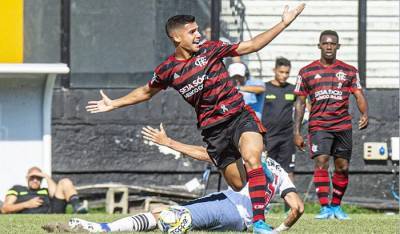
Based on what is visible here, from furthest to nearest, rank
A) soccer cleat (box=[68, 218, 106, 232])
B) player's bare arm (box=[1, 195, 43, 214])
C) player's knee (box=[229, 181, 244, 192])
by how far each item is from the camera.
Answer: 1. player's bare arm (box=[1, 195, 43, 214])
2. player's knee (box=[229, 181, 244, 192])
3. soccer cleat (box=[68, 218, 106, 232])

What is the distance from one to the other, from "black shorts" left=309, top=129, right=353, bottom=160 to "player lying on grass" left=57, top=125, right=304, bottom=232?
3961 mm

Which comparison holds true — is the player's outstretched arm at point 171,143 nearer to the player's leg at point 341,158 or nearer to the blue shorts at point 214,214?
the blue shorts at point 214,214

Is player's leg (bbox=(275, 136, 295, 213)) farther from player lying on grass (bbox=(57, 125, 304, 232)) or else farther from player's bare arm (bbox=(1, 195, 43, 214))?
player lying on grass (bbox=(57, 125, 304, 232))

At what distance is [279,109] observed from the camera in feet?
57.5

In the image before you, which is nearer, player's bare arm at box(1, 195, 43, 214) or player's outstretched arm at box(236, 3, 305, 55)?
player's outstretched arm at box(236, 3, 305, 55)

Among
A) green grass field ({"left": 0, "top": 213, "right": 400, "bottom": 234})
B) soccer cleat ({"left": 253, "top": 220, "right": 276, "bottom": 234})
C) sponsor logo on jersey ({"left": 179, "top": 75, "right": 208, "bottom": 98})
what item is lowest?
green grass field ({"left": 0, "top": 213, "right": 400, "bottom": 234})

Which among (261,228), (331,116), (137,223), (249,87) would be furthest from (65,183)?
(261,228)

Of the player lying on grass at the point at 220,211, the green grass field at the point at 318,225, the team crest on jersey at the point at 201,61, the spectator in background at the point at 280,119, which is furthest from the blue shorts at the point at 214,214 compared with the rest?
the spectator in background at the point at 280,119

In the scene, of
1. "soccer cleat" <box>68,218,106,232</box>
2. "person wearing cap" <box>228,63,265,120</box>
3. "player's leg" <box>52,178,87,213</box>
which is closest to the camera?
"soccer cleat" <box>68,218,106,232</box>

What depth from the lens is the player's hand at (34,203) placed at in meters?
16.5

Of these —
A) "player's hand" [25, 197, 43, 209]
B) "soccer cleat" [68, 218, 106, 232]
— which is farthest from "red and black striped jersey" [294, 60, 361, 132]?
"soccer cleat" [68, 218, 106, 232]

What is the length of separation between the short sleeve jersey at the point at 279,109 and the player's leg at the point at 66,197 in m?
2.80

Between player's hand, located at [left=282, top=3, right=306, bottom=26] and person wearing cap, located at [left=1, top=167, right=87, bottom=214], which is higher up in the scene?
player's hand, located at [left=282, top=3, right=306, bottom=26]

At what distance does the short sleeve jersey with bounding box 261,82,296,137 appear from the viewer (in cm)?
1745
